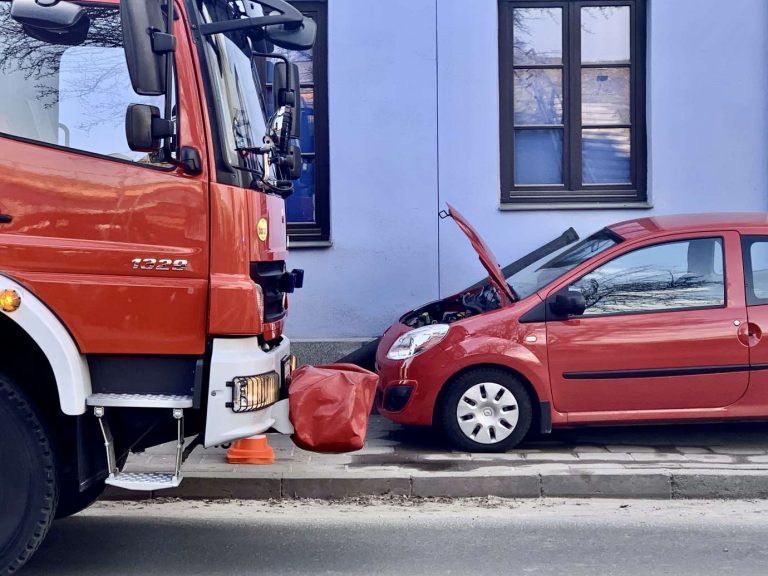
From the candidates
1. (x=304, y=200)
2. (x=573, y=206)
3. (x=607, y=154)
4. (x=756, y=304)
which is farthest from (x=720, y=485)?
(x=304, y=200)

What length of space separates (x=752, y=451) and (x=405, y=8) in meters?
5.35

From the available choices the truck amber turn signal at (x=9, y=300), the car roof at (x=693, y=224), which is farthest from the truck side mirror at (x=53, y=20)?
the car roof at (x=693, y=224)

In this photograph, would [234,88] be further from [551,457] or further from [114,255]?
[551,457]

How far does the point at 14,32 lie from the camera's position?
5.02m

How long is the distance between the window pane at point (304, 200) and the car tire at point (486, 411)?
3.67m

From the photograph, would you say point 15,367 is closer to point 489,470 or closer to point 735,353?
point 489,470

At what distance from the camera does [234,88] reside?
5457 millimetres

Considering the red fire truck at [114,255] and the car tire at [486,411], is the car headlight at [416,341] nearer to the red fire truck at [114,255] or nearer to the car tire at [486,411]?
the car tire at [486,411]

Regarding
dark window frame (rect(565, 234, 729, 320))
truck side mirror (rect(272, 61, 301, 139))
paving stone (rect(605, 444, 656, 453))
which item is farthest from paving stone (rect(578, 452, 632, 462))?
truck side mirror (rect(272, 61, 301, 139))

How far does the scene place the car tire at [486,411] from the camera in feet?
25.4

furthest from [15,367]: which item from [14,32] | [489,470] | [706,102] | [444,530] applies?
[706,102]

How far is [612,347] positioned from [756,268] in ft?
3.99

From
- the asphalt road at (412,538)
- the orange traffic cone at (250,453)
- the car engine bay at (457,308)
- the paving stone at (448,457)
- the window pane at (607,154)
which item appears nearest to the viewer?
the asphalt road at (412,538)

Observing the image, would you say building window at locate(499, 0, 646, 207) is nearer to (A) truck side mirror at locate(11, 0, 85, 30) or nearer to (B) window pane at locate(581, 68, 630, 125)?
(B) window pane at locate(581, 68, 630, 125)
